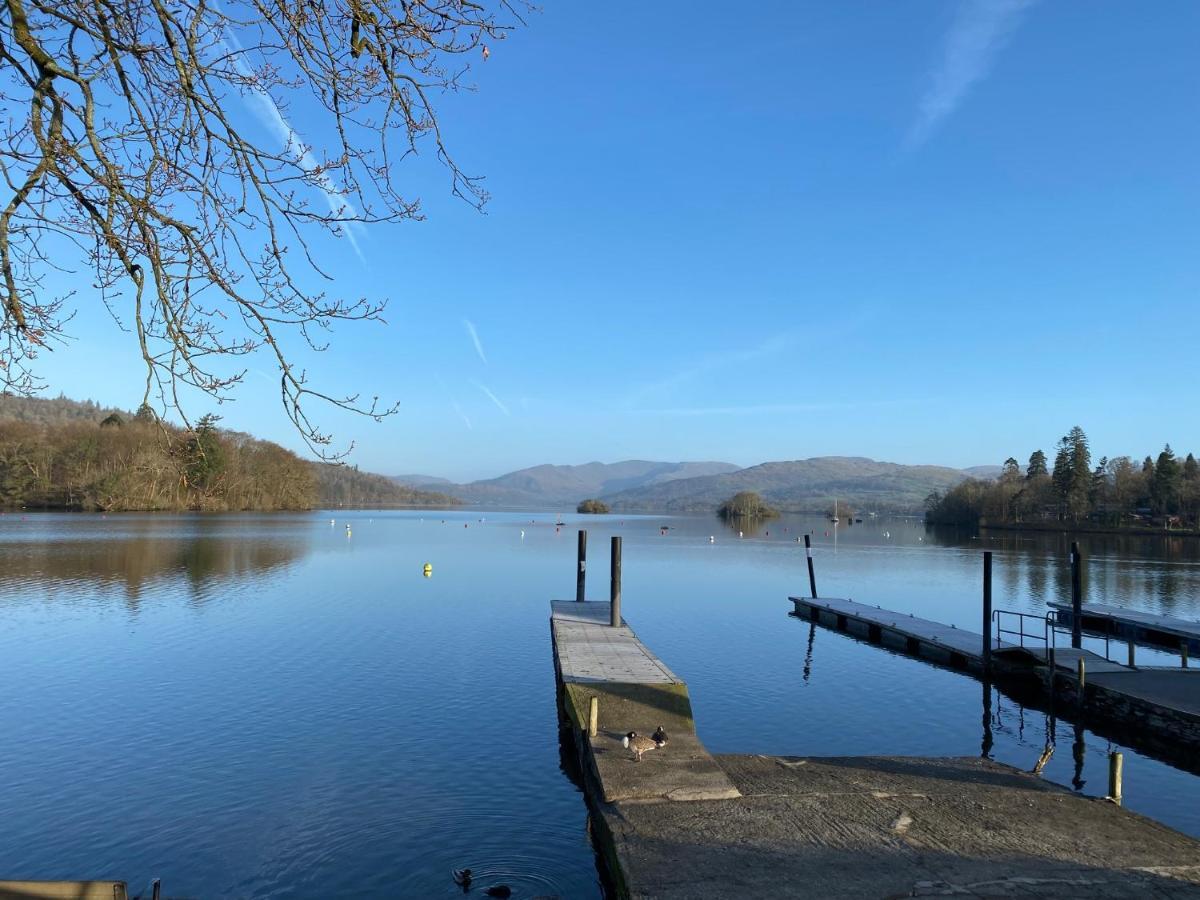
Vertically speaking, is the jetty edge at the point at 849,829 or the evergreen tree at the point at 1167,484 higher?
the evergreen tree at the point at 1167,484

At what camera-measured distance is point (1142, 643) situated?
28.8 meters

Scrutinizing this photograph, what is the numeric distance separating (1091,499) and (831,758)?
127 meters

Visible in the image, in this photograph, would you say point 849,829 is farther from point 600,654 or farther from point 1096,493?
point 1096,493

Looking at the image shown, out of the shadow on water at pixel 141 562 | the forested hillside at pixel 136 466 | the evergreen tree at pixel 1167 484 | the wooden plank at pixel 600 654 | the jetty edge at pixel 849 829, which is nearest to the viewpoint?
the forested hillside at pixel 136 466

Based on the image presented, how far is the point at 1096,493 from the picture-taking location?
117875 mm

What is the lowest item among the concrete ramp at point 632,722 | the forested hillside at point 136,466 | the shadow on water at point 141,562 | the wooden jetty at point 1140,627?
the shadow on water at point 141,562

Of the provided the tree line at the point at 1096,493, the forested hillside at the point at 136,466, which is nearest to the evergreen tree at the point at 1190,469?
the tree line at the point at 1096,493

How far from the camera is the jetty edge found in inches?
307

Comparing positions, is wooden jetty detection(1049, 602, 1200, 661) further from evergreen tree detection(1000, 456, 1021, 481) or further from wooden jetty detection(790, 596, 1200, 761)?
evergreen tree detection(1000, 456, 1021, 481)

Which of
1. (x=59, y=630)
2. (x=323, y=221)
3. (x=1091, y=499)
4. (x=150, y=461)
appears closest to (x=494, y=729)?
(x=150, y=461)

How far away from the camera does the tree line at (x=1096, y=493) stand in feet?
356

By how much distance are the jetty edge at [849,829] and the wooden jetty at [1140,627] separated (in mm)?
16799

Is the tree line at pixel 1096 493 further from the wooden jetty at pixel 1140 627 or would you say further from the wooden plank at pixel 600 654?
the wooden plank at pixel 600 654

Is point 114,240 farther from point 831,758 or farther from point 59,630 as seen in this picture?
point 59,630
